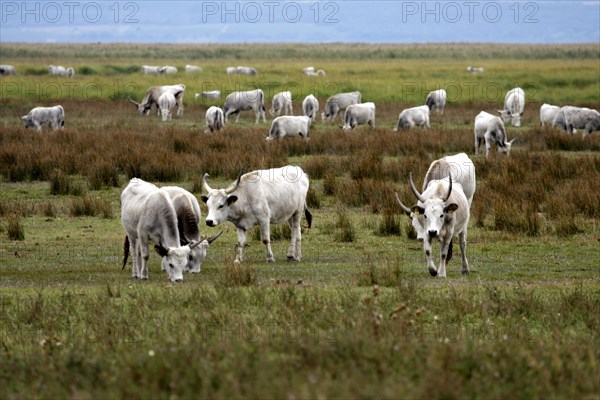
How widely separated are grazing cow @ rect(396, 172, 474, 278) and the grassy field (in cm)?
37

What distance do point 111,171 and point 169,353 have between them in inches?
615

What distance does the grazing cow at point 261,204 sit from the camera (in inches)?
602

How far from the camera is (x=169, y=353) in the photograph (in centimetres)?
790

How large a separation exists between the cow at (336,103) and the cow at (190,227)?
27387 mm

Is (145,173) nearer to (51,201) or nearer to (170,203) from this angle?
(51,201)

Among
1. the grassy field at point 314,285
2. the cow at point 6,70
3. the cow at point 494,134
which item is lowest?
the grassy field at point 314,285

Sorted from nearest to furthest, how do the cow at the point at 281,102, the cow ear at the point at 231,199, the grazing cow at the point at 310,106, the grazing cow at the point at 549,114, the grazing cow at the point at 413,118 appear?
the cow ear at the point at 231,199 < the grazing cow at the point at 413,118 < the grazing cow at the point at 549,114 < the grazing cow at the point at 310,106 < the cow at the point at 281,102

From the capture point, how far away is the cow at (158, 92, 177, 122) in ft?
138

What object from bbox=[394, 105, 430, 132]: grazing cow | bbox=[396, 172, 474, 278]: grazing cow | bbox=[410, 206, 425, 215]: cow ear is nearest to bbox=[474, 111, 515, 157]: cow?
bbox=[394, 105, 430, 132]: grazing cow

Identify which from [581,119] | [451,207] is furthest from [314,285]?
[581,119]

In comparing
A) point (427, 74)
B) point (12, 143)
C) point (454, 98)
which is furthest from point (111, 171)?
point (427, 74)

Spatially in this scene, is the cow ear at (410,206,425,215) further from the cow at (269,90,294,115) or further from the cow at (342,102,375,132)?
the cow at (269,90,294,115)

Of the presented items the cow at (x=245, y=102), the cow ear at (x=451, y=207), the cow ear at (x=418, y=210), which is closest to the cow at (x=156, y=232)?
the cow ear at (x=418, y=210)

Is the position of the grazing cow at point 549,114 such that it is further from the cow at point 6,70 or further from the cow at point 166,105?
the cow at point 6,70
